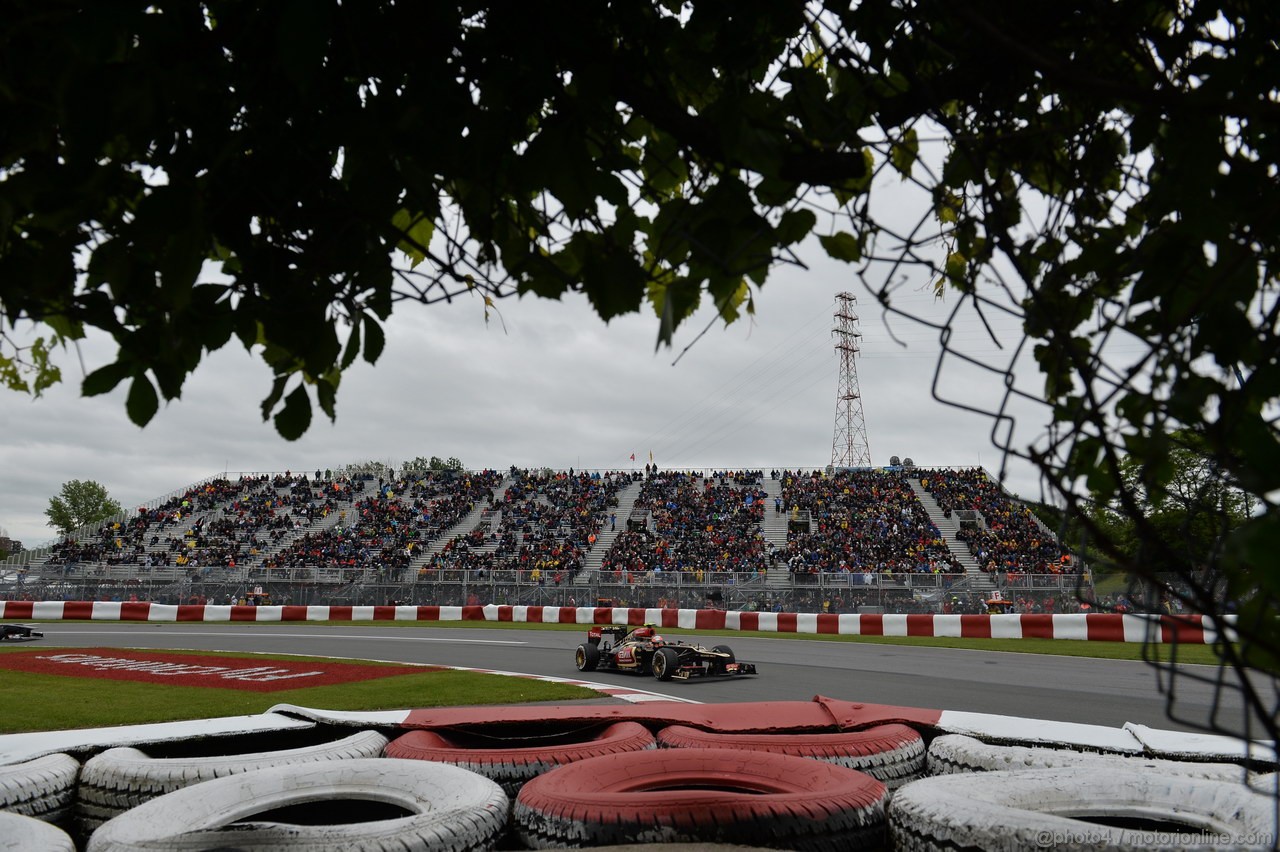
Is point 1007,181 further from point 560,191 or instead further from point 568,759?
point 568,759

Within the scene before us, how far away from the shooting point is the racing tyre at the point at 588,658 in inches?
549

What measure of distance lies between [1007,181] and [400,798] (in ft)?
9.64

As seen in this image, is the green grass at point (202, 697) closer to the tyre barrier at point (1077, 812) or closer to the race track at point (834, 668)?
the race track at point (834, 668)

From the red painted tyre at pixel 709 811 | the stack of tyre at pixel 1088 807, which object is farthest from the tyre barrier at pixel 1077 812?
the red painted tyre at pixel 709 811

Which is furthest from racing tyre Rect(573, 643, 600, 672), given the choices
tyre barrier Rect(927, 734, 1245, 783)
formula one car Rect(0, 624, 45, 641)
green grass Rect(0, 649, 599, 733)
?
formula one car Rect(0, 624, 45, 641)

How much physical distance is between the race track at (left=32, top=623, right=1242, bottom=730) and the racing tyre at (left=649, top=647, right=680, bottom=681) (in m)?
0.19

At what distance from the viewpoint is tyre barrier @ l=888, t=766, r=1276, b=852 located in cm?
244

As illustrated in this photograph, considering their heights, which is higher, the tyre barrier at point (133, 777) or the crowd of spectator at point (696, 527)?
the crowd of spectator at point (696, 527)

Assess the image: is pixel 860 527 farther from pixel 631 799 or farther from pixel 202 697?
pixel 631 799

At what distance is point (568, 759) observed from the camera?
145 inches

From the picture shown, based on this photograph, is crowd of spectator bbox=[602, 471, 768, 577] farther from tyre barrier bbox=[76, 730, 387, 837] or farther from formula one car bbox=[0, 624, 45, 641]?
tyre barrier bbox=[76, 730, 387, 837]

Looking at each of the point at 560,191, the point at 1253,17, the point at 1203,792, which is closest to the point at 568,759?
A: the point at 1203,792

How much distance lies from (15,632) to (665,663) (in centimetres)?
1604

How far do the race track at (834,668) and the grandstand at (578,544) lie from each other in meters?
4.77
